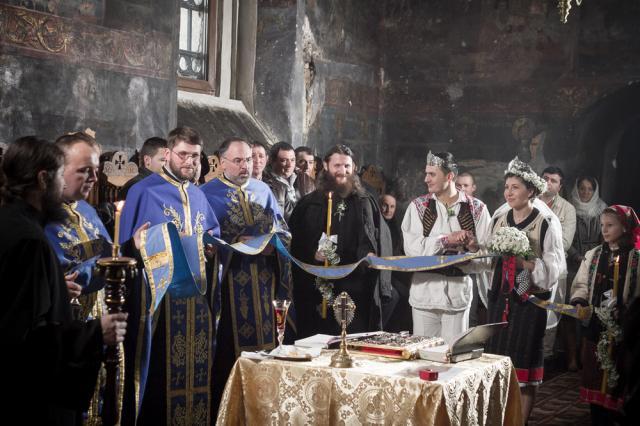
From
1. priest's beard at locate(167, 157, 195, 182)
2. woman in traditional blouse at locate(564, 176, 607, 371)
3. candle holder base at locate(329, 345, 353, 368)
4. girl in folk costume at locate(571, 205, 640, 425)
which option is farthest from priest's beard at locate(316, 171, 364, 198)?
woman in traditional blouse at locate(564, 176, 607, 371)

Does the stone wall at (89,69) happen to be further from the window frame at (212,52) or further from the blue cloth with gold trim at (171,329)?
the window frame at (212,52)

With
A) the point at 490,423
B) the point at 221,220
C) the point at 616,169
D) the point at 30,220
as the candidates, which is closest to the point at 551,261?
the point at 490,423

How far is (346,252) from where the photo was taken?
6711mm

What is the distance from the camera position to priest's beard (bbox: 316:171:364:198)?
21.8ft

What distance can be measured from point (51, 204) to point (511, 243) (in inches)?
139

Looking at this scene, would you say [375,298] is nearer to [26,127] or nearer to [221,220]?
[221,220]

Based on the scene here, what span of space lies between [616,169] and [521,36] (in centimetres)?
217

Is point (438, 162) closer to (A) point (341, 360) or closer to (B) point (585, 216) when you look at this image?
(A) point (341, 360)

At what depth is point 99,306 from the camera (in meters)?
4.64

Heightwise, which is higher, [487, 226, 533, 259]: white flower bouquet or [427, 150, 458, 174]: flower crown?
[427, 150, 458, 174]: flower crown

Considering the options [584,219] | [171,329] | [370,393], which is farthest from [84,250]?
[584,219]

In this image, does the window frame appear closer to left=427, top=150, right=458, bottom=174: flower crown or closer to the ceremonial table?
left=427, top=150, right=458, bottom=174: flower crown

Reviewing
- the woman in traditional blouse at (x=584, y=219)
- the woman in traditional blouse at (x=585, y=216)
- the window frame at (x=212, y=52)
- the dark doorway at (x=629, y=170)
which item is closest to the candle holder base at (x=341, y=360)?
the woman in traditional blouse at (x=584, y=219)

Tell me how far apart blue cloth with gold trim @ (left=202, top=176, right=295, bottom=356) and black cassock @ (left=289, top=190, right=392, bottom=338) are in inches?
15.9
